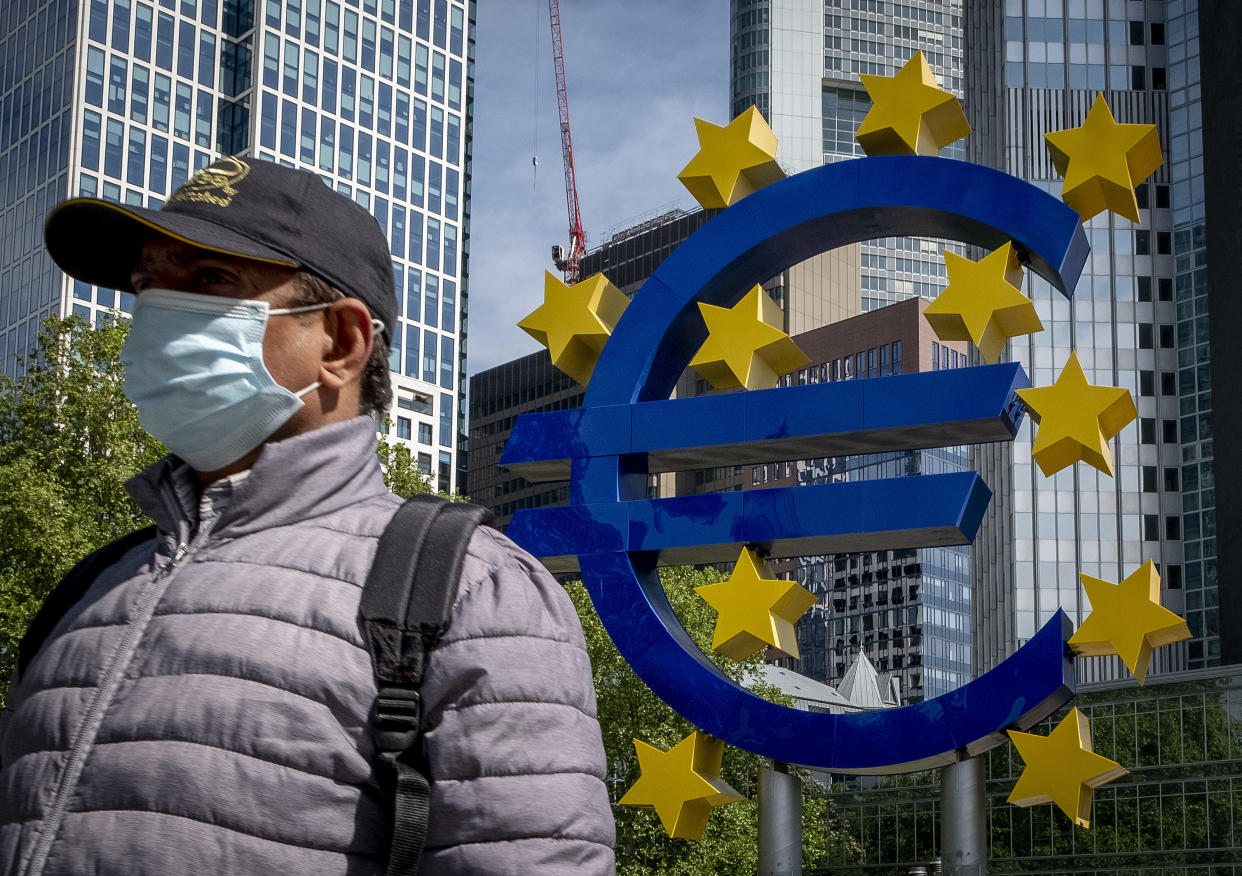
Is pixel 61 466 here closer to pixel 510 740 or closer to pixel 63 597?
pixel 63 597

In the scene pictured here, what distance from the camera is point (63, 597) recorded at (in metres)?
3.04

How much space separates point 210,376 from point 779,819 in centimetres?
1283

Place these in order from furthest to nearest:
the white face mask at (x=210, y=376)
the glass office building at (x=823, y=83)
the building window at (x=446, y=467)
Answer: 1. the glass office building at (x=823, y=83)
2. the building window at (x=446, y=467)
3. the white face mask at (x=210, y=376)

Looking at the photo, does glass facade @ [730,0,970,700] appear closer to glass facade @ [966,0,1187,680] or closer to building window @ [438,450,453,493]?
glass facade @ [966,0,1187,680]

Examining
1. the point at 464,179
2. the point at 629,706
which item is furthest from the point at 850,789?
the point at 464,179

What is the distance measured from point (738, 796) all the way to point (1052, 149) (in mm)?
6669

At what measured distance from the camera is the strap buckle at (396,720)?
2518 millimetres

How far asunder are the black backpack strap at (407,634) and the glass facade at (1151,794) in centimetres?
4045

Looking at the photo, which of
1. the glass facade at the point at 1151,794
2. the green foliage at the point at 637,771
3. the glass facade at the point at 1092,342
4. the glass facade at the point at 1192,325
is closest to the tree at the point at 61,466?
the green foliage at the point at 637,771

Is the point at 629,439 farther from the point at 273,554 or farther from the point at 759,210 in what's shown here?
the point at 273,554

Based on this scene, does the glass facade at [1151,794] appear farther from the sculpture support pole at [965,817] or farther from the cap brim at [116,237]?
the cap brim at [116,237]

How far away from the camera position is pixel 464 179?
95312mm

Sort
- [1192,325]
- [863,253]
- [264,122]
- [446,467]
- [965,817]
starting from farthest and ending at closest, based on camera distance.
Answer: [863,253], [446,467], [264,122], [1192,325], [965,817]

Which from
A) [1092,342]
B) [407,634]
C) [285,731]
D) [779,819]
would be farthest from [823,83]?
[285,731]
